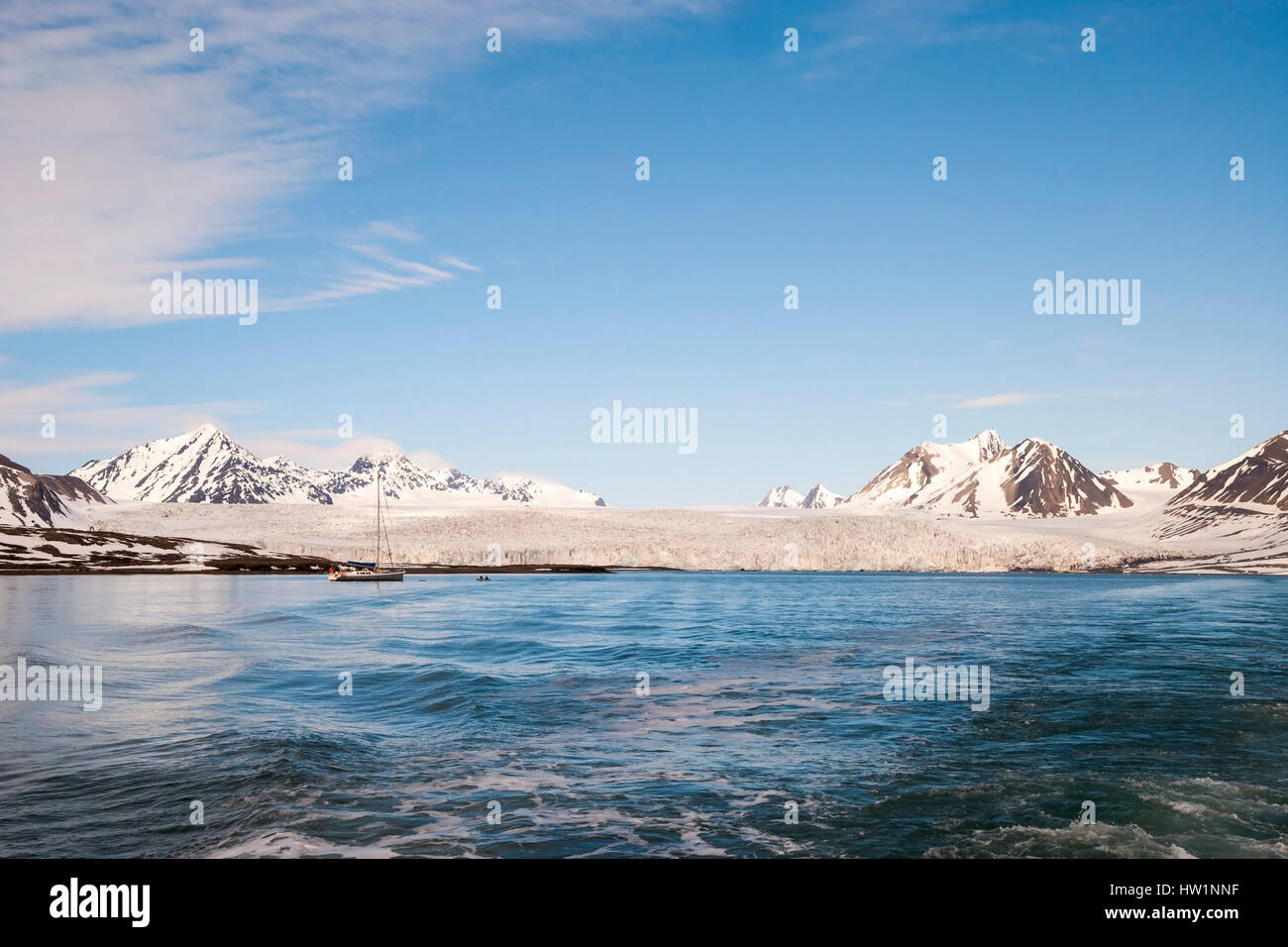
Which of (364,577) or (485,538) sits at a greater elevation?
(485,538)

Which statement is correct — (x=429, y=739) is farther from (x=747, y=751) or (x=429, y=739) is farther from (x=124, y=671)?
(x=124, y=671)

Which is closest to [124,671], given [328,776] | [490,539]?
[328,776]

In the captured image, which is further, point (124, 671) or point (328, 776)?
point (124, 671)

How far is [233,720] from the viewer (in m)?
22.2

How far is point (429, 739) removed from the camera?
68.4 ft

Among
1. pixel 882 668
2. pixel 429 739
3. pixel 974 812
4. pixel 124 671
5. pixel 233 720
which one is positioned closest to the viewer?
pixel 974 812

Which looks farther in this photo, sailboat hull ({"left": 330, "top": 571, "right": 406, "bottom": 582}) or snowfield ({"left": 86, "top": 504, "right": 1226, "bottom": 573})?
snowfield ({"left": 86, "top": 504, "right": 1226, "bottom": 573})

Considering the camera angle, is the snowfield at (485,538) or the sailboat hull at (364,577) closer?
the sailboat hull at (364,577)

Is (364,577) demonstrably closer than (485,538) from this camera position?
Yes
